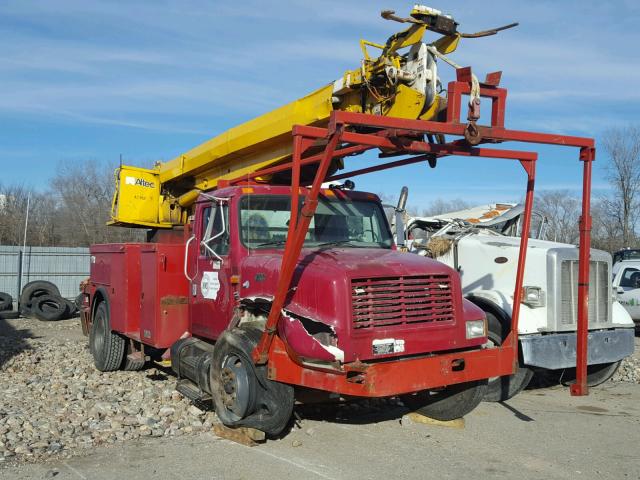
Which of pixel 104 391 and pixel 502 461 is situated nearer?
pixel 502 461

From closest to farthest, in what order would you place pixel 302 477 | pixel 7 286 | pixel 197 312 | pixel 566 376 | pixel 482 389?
pixel 302 477 → pixel 482 389 → pixel 197 312 → pixel 566 376 → pixel 7 286

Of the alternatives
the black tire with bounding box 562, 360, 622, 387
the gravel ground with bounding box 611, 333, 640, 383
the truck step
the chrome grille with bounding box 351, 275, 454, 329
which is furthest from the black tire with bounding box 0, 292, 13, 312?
the chrome grille with bounding box 351, 275, 454, 329

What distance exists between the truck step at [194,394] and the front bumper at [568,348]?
356 centimetres

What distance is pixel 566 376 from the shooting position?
956 cm

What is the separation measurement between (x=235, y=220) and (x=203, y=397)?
1.77m

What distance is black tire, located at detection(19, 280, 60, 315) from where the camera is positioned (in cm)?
1762

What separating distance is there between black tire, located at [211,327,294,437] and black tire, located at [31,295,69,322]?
41.8 ft

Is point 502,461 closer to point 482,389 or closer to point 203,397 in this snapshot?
point 482,389

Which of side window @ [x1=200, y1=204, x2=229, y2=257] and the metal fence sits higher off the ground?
side window @ [x1=200, y1=204, x2=229, y2=257]

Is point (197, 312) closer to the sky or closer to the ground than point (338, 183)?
closer to the ground

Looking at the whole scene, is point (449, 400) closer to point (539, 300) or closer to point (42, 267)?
point (539, 300)

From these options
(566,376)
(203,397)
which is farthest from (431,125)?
(566,376)

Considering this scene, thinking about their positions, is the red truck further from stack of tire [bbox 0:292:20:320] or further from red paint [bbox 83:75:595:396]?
stack of tire [bbox 0:292:20:320]

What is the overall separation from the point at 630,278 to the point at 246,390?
12.6 meters
